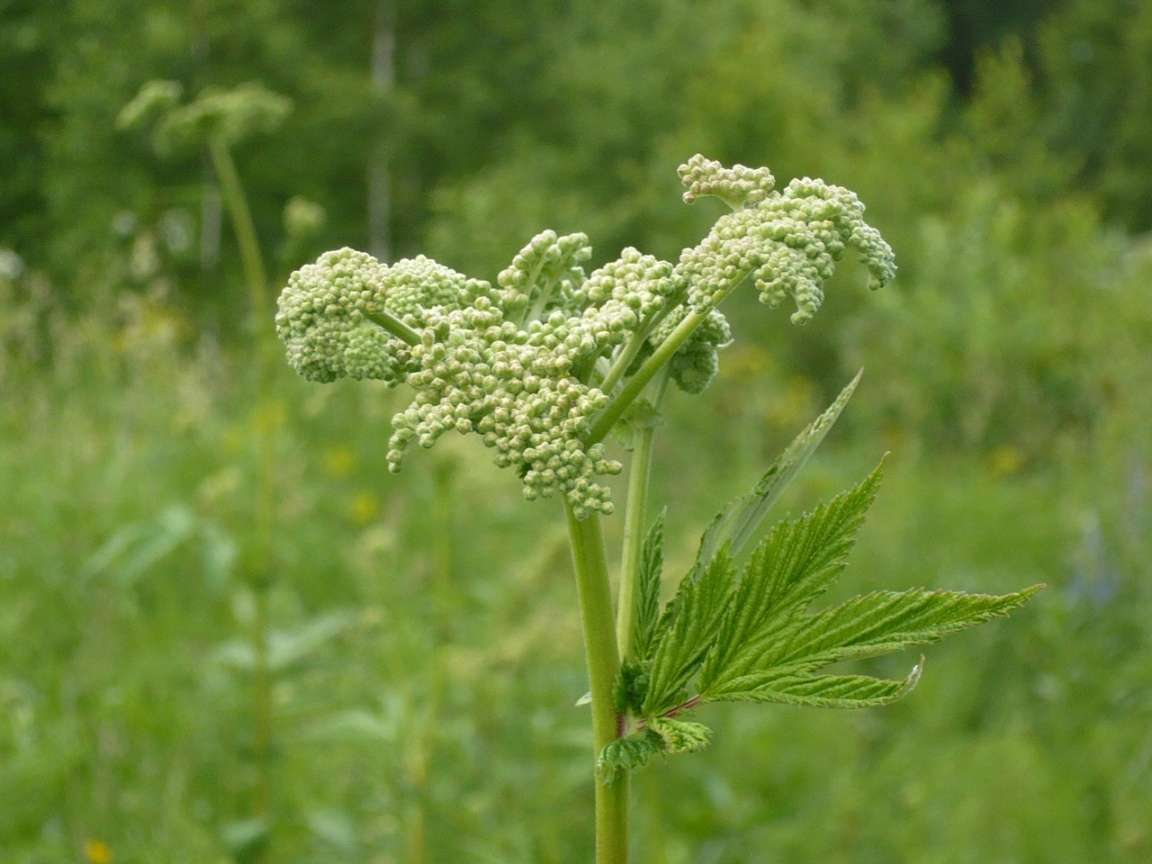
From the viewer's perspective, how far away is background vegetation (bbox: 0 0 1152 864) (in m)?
2.97

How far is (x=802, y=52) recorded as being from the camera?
2283 centimetres

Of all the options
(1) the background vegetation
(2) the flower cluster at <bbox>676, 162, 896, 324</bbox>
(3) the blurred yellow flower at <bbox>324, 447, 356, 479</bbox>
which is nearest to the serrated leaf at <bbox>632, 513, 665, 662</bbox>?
(2) the flower cluster at <bbox>676, 162, 896, 324</bbox>

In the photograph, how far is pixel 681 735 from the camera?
0.93 m

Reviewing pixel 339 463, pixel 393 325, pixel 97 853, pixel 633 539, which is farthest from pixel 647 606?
pixel 339 463

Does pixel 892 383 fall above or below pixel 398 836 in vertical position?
above

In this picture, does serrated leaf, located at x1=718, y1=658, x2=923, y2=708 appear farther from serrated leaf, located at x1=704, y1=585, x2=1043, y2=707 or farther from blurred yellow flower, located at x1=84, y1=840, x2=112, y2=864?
blurred yellow flower, located at x1=84, y1=840, x2=112, y2=864

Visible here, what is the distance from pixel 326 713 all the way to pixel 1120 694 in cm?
287

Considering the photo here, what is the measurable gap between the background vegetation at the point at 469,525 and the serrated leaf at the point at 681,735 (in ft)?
5.05

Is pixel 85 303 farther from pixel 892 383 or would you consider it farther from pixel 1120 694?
pixel 892 383

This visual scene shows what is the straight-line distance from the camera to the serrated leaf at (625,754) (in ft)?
3.10

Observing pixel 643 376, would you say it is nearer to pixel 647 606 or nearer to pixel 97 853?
pixel 647 606

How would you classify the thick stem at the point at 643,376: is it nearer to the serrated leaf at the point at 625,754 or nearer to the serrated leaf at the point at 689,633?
the serrated leaf at the point at 689,633

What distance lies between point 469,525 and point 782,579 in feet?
14.2

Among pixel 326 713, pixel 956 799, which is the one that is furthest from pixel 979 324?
pixel 326 713
